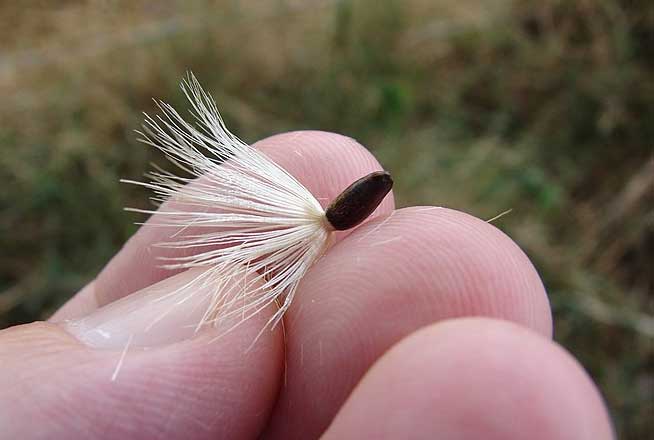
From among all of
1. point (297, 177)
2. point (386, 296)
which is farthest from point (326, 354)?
point (297, 177)

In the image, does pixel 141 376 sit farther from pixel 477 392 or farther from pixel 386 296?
pixel 477 392

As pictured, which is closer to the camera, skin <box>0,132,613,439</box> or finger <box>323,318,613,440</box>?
finger <box>323,318,613,440</box>

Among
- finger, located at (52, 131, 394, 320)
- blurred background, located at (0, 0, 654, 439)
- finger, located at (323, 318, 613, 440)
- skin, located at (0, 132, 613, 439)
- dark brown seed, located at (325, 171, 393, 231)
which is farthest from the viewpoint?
blurred background, located at (0, 0, 654, 439)

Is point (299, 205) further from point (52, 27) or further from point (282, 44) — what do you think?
point (52, 27)

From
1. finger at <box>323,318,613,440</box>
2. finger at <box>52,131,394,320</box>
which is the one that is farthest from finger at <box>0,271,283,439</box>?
finger at <box>323,318,613,440</box>

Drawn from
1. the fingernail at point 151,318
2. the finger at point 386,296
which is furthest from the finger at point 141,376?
the finger at point 386,296

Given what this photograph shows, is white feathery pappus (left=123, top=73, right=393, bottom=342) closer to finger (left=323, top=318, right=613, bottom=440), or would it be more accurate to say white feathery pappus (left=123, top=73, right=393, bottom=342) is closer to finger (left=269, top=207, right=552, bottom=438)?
finger (left=269, top=207, right=552, bottom=438)

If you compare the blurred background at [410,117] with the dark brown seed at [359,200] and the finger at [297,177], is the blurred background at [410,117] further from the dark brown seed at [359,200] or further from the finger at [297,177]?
the dark brown seed at [359,200]

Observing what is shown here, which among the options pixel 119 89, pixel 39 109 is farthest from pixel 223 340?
pixel 39 109
